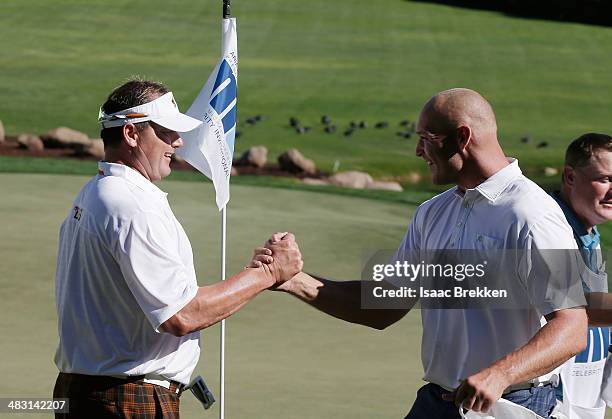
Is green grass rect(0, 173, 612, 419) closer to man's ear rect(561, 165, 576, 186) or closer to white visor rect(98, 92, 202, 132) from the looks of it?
man's ear rect(561, 165, 576, 186)

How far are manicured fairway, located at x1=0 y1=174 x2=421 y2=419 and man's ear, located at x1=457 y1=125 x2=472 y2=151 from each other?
343 cm

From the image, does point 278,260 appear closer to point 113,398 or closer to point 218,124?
point 113,398

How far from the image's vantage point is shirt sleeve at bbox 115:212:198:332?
4613 millimetres

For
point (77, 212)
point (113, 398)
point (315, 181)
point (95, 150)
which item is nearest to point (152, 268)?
point (77, 212)

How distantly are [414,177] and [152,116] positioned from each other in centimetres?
2537

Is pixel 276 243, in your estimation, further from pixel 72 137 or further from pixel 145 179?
pixel 72 137

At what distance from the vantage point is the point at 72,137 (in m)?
27.0

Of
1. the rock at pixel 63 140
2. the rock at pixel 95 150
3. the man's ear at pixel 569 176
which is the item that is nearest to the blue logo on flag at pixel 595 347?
the man's ear at pixel 569 176

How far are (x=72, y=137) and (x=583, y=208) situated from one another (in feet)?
73.4

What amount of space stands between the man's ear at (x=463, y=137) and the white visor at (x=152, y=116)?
1.04 m

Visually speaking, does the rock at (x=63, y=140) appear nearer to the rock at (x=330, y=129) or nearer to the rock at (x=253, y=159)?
the rock at (x=253, y=159)

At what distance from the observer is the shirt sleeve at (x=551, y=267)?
4.48 meters

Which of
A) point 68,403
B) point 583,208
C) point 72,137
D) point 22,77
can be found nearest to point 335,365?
point 583,208

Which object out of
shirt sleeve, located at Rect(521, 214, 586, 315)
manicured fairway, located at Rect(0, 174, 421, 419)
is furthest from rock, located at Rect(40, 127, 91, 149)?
shirt sleeve, located at Rect(521, 214, 586, 315)
